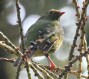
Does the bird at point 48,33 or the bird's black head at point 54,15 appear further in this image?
the bird's black head at point 54,15

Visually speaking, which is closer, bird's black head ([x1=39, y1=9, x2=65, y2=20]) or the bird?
the bird

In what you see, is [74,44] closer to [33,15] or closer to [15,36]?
[15,36]

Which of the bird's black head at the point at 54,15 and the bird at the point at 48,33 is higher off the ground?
the bird's black head at the point at 54,15

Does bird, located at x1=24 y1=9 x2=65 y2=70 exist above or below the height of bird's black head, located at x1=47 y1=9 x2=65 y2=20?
below

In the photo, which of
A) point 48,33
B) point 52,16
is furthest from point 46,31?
point 52,16

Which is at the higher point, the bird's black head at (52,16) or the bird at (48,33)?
the bird's black head at (52,16)

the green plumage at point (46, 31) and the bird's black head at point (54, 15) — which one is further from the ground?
the bird's black head at point (54, 15)

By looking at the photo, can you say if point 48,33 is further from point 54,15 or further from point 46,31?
point 54,15

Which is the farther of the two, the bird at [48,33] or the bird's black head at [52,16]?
the bird's black head at [52,16]

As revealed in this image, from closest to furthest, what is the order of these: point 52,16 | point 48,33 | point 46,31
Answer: point 48,33 < point 46,31 < point 52,16

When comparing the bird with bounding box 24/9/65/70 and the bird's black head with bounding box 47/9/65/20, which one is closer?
the bird with bounding box 24/9/65/70

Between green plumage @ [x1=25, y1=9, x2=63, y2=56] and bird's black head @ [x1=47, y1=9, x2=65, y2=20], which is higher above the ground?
bird's black head @ [x1=47, y1=9, x2=65, y2=20]

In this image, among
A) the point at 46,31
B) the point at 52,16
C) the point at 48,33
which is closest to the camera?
the point at 48,33

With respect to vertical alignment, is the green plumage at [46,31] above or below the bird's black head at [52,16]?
below
